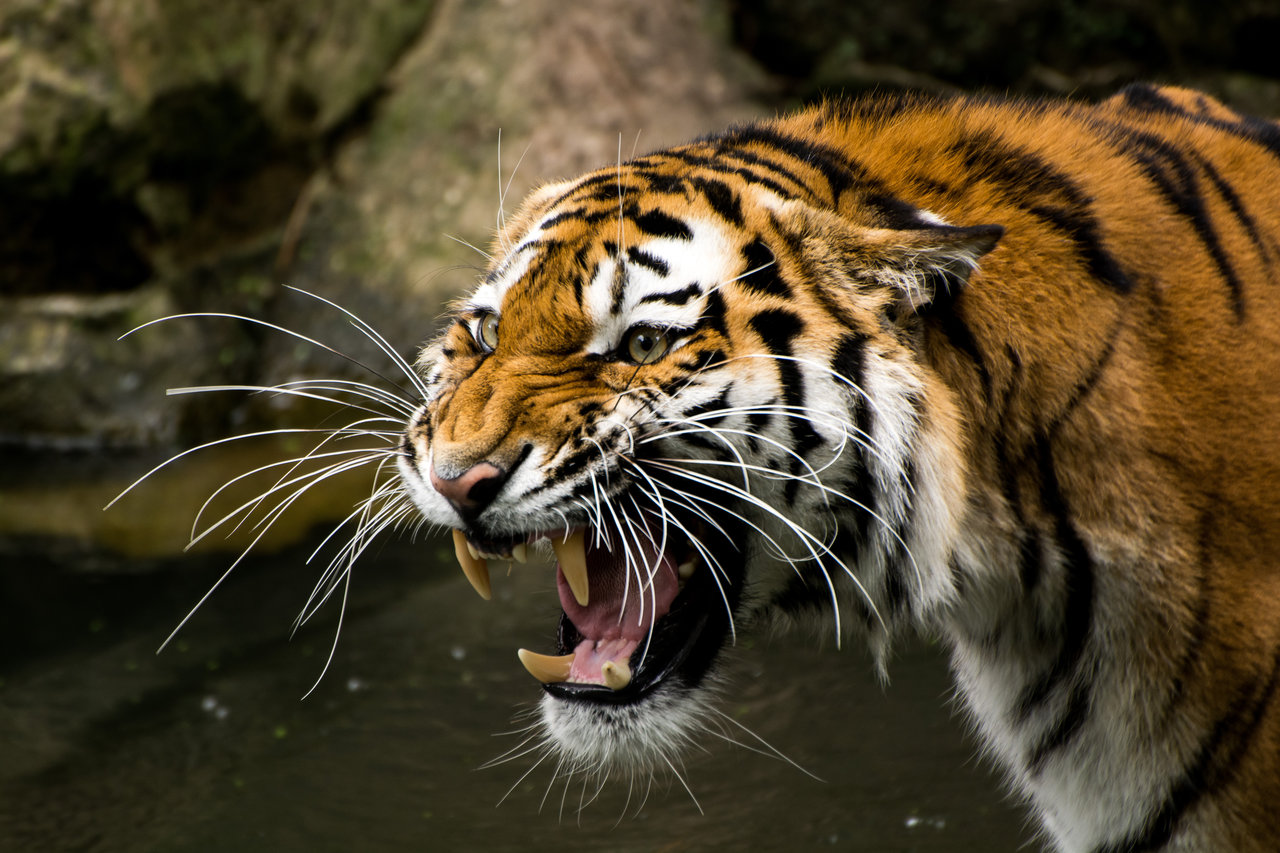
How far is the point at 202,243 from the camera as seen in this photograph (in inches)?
208

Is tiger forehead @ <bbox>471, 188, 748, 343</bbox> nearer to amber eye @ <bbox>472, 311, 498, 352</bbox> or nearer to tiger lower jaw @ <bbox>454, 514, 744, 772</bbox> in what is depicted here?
amber eye @ <bbox>472, 311, 498, 352</bbox>

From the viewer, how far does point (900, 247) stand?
4.99 ft

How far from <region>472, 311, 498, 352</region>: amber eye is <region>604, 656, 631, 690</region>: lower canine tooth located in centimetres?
43

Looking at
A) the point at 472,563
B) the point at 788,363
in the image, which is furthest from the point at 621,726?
the point at 788,363

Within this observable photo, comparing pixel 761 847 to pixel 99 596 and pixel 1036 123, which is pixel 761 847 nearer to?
pixel 1036 123

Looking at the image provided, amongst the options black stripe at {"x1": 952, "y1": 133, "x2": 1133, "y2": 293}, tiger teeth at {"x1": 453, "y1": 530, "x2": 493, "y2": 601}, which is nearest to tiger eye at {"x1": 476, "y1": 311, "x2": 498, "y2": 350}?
tiger teeth at {"x1": 453, "y1": 530, "x2": 493, "y2": 601}

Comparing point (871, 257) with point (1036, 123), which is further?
point (1036, 123)

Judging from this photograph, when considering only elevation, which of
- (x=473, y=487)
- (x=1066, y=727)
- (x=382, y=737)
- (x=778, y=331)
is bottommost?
(x=382, y=737)

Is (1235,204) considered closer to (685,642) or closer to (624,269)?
(624,269)

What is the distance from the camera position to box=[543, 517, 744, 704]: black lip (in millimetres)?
1688

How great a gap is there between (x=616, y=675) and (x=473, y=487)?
34 centimetres

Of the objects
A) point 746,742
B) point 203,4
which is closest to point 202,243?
point 203,4

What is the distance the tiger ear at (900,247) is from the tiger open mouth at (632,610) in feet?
1.24

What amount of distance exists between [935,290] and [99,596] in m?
2.90
